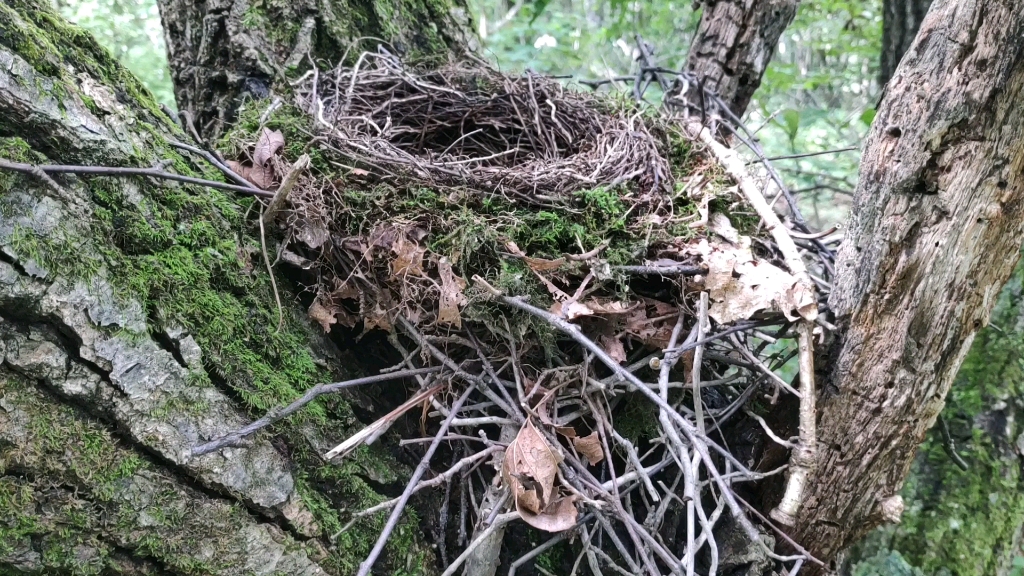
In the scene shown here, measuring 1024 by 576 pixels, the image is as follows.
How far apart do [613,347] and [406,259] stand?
1.73 ft

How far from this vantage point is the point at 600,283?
133cm

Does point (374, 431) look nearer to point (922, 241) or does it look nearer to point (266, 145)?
point (266, 145)

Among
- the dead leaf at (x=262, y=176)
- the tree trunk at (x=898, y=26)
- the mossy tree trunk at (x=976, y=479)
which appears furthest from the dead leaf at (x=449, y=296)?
the tree trunk at (x=898, y=26)

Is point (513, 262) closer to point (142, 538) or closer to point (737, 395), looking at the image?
point (737, 395)

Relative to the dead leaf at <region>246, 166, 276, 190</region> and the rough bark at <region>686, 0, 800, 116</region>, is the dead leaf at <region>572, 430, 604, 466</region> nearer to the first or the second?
the dead leaf at <region>246, 166, 276, 190</region>


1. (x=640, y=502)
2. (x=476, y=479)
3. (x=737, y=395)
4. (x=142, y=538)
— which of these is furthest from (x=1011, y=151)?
(x=142, y=538)

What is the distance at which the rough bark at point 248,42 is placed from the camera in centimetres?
197

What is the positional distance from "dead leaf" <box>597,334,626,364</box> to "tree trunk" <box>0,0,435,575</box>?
63cm

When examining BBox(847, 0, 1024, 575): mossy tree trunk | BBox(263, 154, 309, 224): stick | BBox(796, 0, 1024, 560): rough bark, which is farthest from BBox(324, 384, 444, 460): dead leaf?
BBox(847, 0, 1024, 575): mossy tree trunk

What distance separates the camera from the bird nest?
1222 mm

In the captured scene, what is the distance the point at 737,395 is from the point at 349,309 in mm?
1029

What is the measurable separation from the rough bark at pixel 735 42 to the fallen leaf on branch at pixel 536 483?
1.68 metres

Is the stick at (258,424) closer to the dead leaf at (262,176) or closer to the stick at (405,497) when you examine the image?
the stick at (405,497)

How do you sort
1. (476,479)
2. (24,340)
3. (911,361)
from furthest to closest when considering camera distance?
(476,479) < (911,361) < (24,340)
